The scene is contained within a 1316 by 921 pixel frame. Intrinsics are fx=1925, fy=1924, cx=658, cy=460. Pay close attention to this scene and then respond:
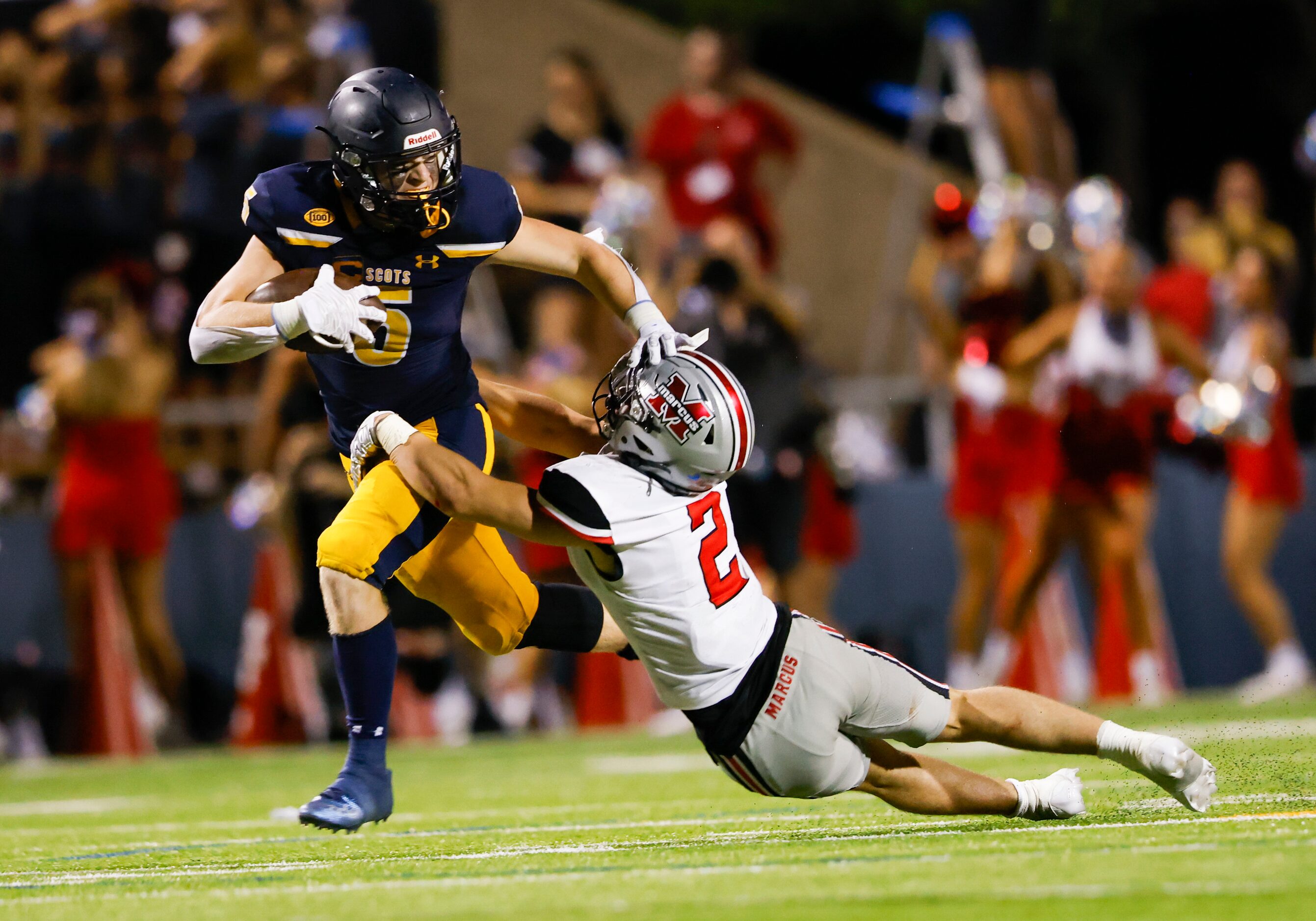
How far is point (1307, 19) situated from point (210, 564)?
941 centimetres

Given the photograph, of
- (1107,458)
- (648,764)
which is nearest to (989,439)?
(1107,458)

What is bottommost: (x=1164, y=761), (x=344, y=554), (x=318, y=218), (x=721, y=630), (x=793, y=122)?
(x=1164, y=761)

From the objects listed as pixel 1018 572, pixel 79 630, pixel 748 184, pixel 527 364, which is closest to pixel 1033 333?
pixel 1018 572

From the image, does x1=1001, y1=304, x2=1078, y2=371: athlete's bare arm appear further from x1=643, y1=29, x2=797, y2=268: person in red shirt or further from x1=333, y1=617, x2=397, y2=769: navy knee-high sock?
x1=333, y1=617, x2=397, y2=769: navy knee-high sock

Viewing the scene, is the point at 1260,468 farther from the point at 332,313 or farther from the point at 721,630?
the point at 332,313

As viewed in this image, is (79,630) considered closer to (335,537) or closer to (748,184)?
(748,184)

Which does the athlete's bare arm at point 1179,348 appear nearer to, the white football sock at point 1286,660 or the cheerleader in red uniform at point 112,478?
the white football sock at point 1286,660

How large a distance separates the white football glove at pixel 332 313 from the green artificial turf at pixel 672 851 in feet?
4.52

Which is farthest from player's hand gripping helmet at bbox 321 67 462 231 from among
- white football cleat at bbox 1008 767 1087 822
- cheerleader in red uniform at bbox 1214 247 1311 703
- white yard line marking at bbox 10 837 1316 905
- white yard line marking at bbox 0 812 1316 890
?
cheerleader in red uniform at bbox 1214 247 1311 703

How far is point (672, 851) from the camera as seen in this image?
482cm

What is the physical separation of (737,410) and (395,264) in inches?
52.4

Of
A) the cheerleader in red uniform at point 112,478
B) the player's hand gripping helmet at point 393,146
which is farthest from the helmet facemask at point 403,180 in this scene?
the cheerleader in red uniform at point 112,478

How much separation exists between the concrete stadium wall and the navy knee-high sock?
28.5 feet

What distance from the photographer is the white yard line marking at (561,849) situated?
15.7 ft
